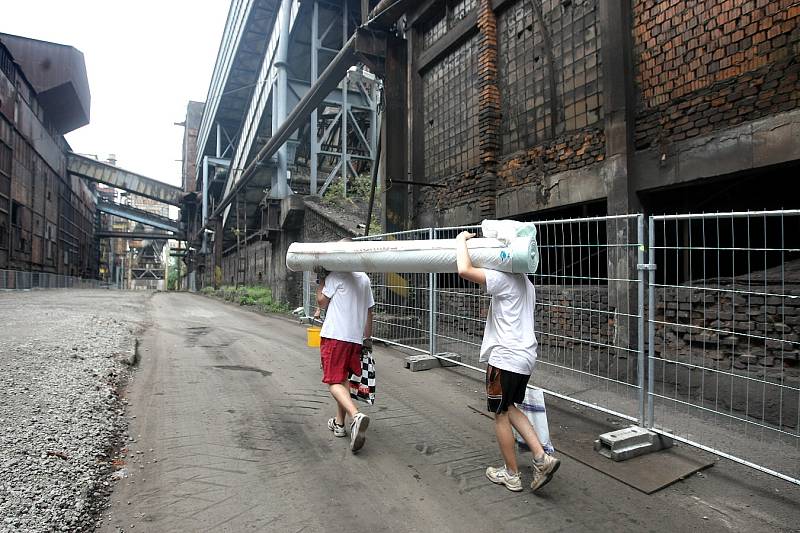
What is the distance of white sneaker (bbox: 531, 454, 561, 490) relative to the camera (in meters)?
2.90

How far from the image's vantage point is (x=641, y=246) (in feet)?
12.4

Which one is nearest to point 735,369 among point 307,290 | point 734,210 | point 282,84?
point 734,210

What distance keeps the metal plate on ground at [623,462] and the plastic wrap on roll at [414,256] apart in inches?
65.8

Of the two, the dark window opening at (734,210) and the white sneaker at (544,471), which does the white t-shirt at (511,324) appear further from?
the dark window opening at (734,210)

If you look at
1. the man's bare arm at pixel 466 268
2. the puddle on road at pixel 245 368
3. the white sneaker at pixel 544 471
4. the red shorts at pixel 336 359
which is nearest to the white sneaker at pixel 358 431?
the red shorts at pixel 336 359

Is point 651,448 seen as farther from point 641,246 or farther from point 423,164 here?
point 423,164

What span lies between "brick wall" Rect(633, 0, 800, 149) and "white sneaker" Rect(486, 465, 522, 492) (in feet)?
16.3

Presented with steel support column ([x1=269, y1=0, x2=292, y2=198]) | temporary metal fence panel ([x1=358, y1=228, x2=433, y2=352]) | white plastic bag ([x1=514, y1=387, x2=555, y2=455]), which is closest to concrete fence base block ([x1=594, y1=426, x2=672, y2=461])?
white plastic bag ([x1=514, y1=387, x2=555, y2=455])

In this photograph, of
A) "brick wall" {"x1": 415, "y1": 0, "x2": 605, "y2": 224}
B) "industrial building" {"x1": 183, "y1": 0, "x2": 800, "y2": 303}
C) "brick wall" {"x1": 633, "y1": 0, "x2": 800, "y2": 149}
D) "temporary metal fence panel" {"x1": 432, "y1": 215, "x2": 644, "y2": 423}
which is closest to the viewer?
"temporary metal fence panel" {"x1": 432, "y1": 215, "x2": 644, "y2": 423}

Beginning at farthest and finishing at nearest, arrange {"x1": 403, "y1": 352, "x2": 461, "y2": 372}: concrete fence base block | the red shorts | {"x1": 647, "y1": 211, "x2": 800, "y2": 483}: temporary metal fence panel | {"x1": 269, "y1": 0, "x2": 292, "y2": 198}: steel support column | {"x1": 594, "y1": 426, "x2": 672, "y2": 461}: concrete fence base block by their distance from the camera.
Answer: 1. {"x1": 269, "y1": 0, "x2": 292, "y2": 198}: steel support column
2. {"x1": 403, "y1": 352, "x2": 461, "y2": 372}: concrete fence base block
3. the red shorts
4. {"x1": 594, "y1": 426, "x2": 672, "y2": 461}: concrete fence base block
5. {"x1": 647, "y1": 211, "x2": 800, "y2": 483}: temporary metal fence panel

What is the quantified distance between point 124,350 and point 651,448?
6859 mm

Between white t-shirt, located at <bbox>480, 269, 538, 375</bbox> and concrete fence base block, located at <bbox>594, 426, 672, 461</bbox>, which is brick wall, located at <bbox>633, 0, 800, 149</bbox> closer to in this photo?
concrete fence base block, located at <bbox>594, 426, 672, 461</bbox>

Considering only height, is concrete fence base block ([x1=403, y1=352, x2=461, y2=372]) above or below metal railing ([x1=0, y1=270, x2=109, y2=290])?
below

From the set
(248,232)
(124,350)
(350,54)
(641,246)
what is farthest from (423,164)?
(248,232)
